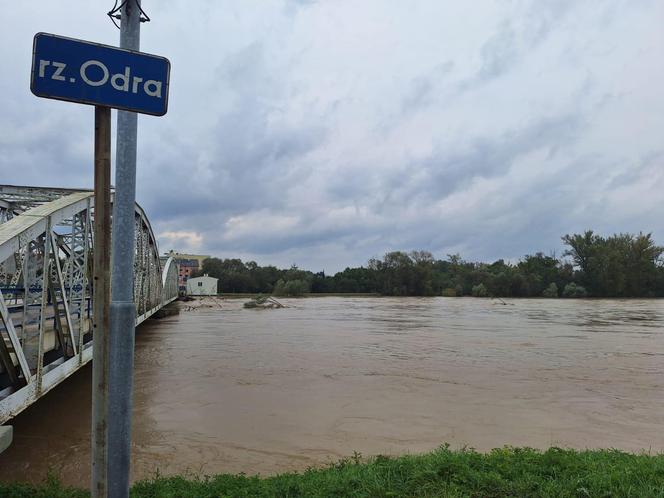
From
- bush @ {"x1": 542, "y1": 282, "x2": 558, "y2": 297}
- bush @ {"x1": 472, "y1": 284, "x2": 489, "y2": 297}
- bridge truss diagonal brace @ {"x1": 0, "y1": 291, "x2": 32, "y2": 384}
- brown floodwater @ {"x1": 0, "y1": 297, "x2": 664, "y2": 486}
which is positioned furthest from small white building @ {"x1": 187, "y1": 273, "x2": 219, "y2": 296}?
bridge truss diagonal brace @ {"x1": 0, "y1": 291, "x2": 32, "y2": 384}

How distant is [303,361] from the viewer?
17.4 m

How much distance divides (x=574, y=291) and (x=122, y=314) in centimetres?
9745

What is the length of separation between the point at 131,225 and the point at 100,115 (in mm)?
621

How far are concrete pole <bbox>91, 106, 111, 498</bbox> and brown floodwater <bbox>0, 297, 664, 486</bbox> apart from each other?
192 inches

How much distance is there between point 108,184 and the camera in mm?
2648

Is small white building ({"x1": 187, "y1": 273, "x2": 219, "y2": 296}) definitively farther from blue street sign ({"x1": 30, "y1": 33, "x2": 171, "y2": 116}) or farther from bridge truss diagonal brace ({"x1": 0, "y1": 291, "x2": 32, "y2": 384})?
blue street sign ({"x1": 30, "y1": 33, "x2": 171, "y2": 116})

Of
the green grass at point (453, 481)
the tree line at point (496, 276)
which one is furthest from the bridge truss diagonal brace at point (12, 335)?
the tree line at point (496, 276)

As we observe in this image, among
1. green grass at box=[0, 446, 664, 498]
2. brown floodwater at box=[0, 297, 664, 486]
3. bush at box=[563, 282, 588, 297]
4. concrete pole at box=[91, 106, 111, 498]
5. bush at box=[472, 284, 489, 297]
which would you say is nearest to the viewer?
concrete pole at box=[91, 106, 111, 498]

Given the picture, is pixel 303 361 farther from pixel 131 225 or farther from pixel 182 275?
pixel 182 275

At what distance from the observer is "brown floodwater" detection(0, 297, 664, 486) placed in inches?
315

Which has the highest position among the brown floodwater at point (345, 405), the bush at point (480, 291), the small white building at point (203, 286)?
the small white building at point (203, 286)

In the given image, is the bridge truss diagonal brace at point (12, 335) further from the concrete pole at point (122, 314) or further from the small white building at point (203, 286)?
the small white building at point (203, 286)

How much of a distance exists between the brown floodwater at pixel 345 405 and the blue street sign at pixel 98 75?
6.00 metres

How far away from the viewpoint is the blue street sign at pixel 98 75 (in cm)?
251
